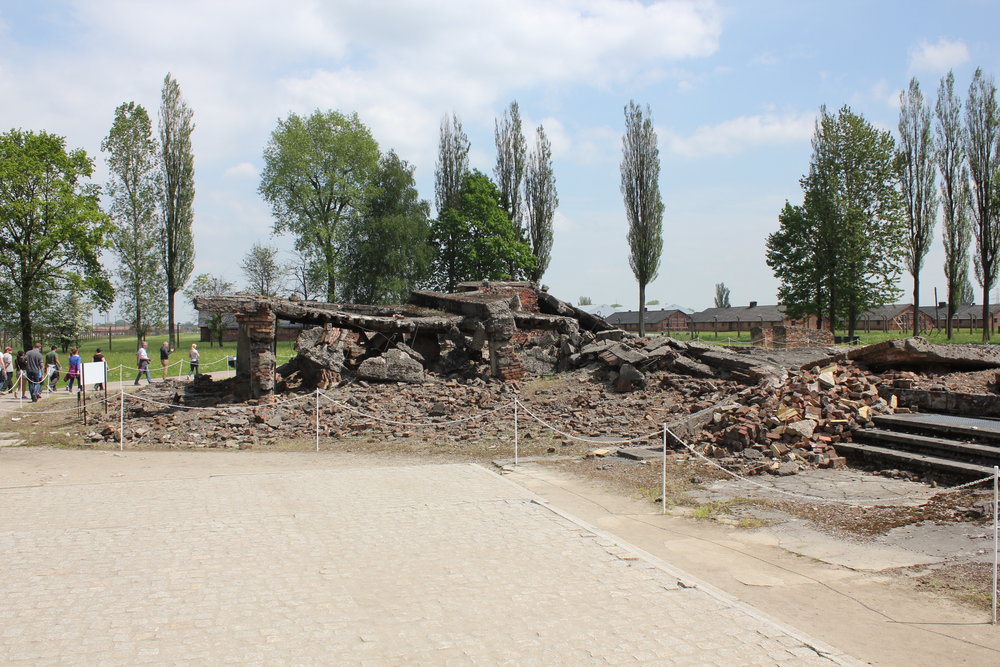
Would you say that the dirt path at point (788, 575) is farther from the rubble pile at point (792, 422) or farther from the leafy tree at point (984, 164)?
the leafy tree at point (984, 164)

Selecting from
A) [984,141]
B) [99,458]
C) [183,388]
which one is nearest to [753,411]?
[99,458]

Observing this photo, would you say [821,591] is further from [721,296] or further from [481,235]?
[721,296]

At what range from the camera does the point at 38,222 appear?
3216cm

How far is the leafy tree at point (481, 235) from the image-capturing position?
141 ft

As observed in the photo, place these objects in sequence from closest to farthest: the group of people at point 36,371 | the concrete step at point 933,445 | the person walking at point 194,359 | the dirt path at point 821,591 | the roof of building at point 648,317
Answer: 1. the dirt path at point 821,591
2. the concrete step at point 933,445
3. the group of people at point 36,371
4. the person walking at point 194,359
5. the roof of building at point 648,317

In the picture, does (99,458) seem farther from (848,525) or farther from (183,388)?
(848,525)

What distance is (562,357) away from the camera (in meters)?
20.7

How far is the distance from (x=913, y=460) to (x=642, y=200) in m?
33.5

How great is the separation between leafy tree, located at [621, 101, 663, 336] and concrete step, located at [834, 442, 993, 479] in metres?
30.9

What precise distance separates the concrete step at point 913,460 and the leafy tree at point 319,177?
119ft

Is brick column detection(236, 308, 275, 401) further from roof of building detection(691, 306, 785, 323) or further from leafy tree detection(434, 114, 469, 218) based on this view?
roof of building detection(691, 306, 785, 323)

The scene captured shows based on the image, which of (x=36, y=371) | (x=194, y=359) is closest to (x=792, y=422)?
(x=36, y=371)

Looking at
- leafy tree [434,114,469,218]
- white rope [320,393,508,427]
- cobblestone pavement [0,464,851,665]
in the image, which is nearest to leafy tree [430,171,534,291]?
leafy tree [434,114,469,218]

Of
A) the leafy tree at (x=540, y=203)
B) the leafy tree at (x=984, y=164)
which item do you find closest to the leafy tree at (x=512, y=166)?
the leafy tree at (x=540, y=203)
